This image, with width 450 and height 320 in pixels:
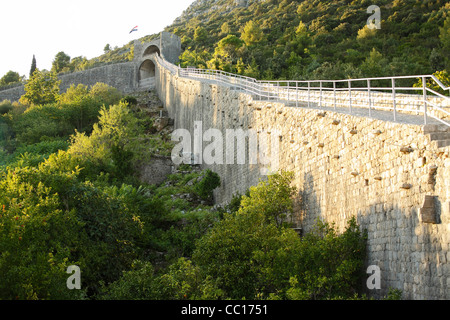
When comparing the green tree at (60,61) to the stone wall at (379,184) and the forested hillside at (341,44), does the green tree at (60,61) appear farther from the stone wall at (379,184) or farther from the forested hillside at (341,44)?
the stone wall at (379,184)

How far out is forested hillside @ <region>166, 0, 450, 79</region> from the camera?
39.8 m

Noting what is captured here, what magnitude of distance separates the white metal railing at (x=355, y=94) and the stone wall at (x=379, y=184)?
1.74 feet

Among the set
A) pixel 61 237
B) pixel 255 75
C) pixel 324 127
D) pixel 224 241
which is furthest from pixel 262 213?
pixel 255 75

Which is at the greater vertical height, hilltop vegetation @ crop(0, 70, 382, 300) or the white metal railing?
the white metal railing

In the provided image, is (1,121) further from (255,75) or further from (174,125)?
(255,75)

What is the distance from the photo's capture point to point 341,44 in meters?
52.2

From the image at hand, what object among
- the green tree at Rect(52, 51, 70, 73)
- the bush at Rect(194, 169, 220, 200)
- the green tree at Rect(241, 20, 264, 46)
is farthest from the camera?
the green tree at Rect(52, 51, 70, 73)

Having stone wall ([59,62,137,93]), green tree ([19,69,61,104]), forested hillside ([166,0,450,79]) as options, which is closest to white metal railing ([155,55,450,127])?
forested hillside ([166,0,450,79])

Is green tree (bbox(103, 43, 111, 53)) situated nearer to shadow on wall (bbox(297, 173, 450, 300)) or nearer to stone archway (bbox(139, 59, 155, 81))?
stone archway (bbox(139, 59, 155, 81))

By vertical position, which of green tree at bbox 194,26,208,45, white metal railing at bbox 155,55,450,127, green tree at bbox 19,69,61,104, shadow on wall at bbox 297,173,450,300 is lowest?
shadow on wall at bbox 297,173,450,300

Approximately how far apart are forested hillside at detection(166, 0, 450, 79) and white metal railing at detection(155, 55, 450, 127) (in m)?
3.76

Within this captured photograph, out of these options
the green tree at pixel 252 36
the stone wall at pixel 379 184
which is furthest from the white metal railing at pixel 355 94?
the green tree at pixel 252 36

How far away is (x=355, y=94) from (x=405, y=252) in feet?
29.5

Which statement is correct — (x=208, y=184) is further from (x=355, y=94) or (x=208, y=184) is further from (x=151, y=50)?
(x=151, y=50)
